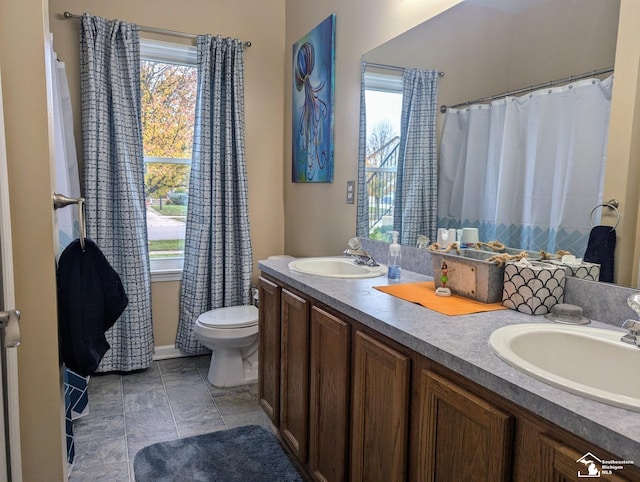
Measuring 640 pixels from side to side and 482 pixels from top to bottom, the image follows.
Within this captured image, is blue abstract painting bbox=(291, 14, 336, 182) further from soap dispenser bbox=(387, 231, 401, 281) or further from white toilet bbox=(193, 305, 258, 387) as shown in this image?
white toilet bbox=(193, 305, 258, 387)

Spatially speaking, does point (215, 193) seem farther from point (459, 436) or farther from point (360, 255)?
point (459, 436)

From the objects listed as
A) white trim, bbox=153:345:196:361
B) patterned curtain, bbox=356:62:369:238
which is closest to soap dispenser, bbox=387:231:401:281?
patterned curtain, bbox=356:62:369:238

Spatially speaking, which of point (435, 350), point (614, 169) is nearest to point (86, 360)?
point (435, 350)

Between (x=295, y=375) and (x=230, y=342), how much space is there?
969 millimetres

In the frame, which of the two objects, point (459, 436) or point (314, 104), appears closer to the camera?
point (459, 436)

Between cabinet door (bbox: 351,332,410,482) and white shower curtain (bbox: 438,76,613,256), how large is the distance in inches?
27.1

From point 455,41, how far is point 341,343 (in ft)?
4.49

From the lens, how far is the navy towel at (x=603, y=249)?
4.14ft

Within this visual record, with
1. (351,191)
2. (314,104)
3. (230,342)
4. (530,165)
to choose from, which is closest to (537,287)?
(530,165)

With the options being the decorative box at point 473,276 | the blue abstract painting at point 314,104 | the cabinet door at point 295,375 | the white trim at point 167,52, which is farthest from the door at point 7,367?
the white trim at point 167,52

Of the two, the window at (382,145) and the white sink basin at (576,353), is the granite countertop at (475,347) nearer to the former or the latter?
the white sink basin at (576,353)

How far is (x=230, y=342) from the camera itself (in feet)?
9.01

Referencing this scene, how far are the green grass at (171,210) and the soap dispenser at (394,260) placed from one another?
1.86 m
